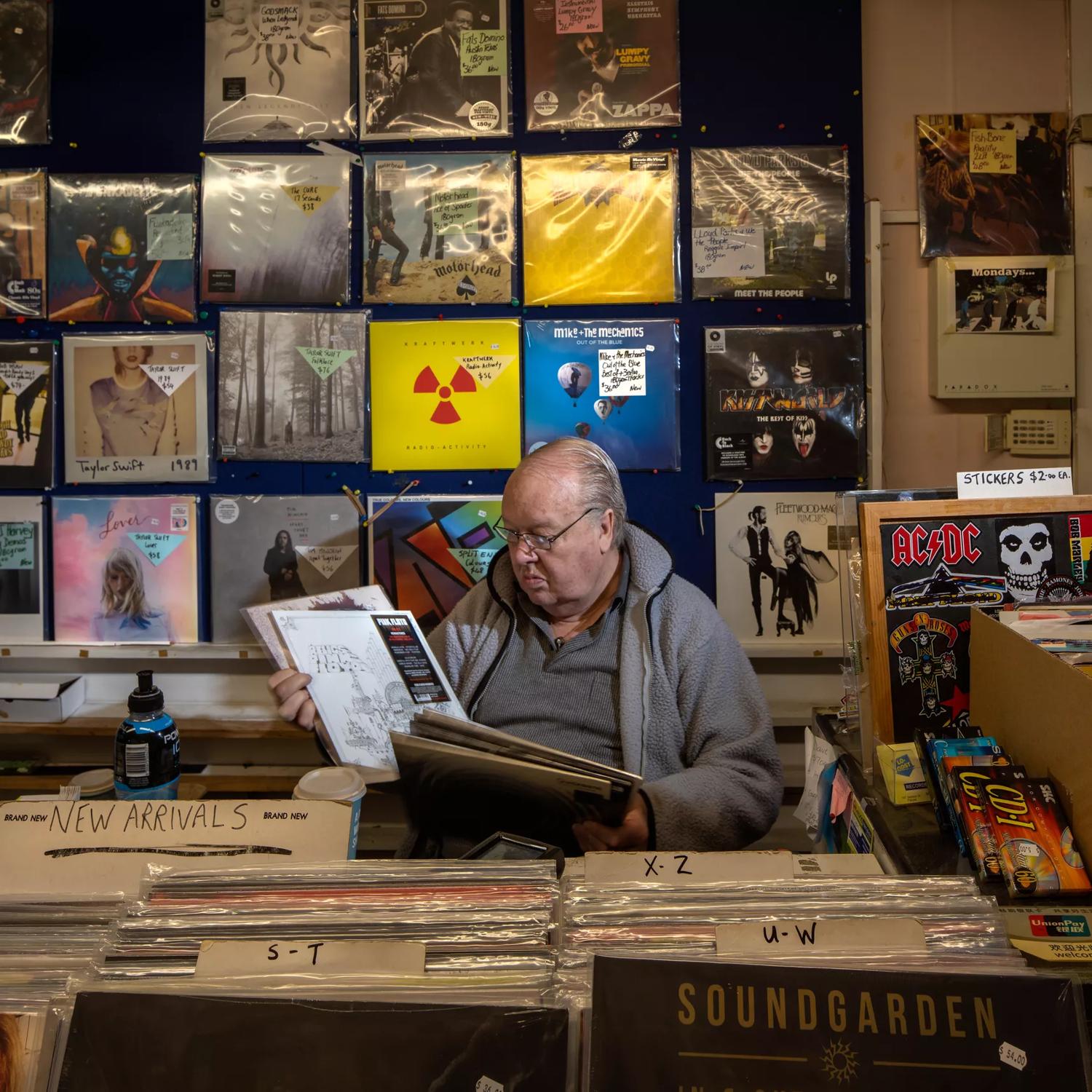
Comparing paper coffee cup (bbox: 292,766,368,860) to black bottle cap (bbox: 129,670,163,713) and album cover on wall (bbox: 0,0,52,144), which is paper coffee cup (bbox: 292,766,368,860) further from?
album cover on wall (bbox: 0,0,52,144)

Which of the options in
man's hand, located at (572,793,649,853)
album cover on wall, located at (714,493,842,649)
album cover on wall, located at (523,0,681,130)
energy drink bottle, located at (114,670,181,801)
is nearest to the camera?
energy drink bottle, located at (114,670,181,801)

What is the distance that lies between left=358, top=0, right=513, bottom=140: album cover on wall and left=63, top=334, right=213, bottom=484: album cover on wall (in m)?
0.91

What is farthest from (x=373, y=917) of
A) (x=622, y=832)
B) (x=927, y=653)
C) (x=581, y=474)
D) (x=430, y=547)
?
(x=430, y=547)

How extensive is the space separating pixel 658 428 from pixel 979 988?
2.26m

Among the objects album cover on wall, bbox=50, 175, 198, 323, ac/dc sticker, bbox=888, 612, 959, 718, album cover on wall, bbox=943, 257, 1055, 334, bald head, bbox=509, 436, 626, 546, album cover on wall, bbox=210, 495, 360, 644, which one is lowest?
ac/dc sticker, bbox=888, 612, 959, 718

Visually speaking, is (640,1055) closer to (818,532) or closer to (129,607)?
(818,532)

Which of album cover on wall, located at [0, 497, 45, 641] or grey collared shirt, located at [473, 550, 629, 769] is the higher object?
album cover on wall, located at [0, 497, 45, 641]

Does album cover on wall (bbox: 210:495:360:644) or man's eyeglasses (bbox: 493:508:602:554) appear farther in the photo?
album cover on wall (bbox: 210:495:360:644)

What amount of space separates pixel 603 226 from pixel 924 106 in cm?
104

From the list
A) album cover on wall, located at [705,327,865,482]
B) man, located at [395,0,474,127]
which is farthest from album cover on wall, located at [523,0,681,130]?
album cover on wall, located at [705,327,865,482]

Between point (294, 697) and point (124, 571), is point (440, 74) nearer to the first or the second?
point (124, 571)

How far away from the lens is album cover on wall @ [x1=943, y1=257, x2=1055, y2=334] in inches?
104

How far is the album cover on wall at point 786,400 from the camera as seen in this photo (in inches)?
106

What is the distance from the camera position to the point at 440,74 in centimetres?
268
